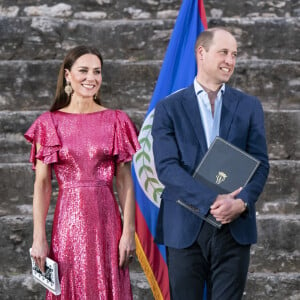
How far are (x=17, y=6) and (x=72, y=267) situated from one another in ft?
10.2

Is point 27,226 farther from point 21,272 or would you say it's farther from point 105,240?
point 105,240

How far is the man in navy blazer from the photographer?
3260 mm

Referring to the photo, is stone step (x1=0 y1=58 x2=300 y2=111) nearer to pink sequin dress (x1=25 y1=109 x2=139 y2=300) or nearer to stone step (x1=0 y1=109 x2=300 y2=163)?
stone step (x1=0 y1=109 x2=300 y2=163)

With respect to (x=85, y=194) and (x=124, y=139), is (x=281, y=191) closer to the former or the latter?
(x=124, y=139)

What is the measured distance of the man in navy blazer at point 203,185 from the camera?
3.26 m

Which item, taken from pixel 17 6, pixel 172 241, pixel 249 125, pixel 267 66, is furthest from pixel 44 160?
pixel 17 6

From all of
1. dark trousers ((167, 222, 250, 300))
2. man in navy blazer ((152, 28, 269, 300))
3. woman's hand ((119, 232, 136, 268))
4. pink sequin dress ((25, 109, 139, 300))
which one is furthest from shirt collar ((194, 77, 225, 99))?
woman's hand ((119, 232, 136, 268))

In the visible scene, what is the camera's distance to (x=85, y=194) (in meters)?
3.55

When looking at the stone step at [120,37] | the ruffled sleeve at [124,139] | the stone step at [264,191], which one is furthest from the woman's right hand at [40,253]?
the stone step at [120,37]

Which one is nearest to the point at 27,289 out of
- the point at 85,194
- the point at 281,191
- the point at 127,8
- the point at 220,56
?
the point at 85,194

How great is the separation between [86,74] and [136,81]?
6.53ft

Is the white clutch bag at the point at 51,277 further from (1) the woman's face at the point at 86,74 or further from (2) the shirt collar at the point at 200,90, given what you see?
(2) the shirt collar at the point at 200,90

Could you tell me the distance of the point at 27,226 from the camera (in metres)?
4.87

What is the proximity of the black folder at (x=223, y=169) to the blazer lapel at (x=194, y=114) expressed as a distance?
11 centimetres
